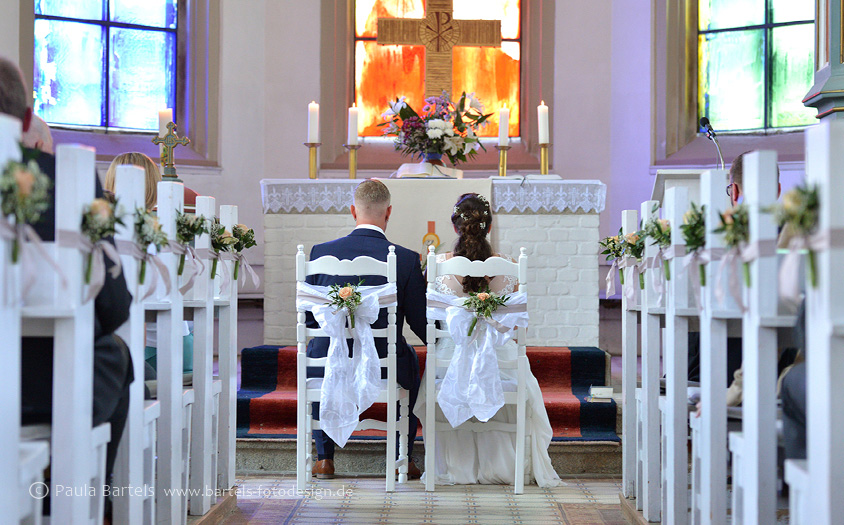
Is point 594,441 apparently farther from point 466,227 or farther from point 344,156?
point 344,156

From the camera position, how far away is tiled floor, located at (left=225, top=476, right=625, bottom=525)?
346 centimetres

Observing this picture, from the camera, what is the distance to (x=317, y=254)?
411cm

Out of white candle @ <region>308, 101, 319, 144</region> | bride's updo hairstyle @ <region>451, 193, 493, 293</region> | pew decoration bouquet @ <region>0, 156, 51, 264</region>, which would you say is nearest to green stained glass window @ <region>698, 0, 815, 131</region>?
white candle @ <region>308, 101, 319, 144</region>

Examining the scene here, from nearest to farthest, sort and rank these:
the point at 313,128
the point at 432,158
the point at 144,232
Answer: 1. the point at 144,232
2. the point at 313,128
3. the point at 432,158

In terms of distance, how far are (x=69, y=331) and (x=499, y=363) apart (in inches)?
86.1

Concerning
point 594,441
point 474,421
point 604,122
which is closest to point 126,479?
point 474,421

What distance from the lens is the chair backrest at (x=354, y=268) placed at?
3.71 meters

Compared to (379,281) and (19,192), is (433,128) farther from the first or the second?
(19,192)

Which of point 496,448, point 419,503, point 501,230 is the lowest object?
point 419,503

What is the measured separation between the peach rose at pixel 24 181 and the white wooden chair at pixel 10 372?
47 mm

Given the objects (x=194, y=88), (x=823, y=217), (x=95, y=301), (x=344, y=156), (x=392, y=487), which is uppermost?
(x=194, y=88)

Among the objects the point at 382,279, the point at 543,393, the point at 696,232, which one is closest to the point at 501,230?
the point at 543,393

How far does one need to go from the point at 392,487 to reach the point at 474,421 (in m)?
0.49

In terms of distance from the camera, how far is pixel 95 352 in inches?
88.7
